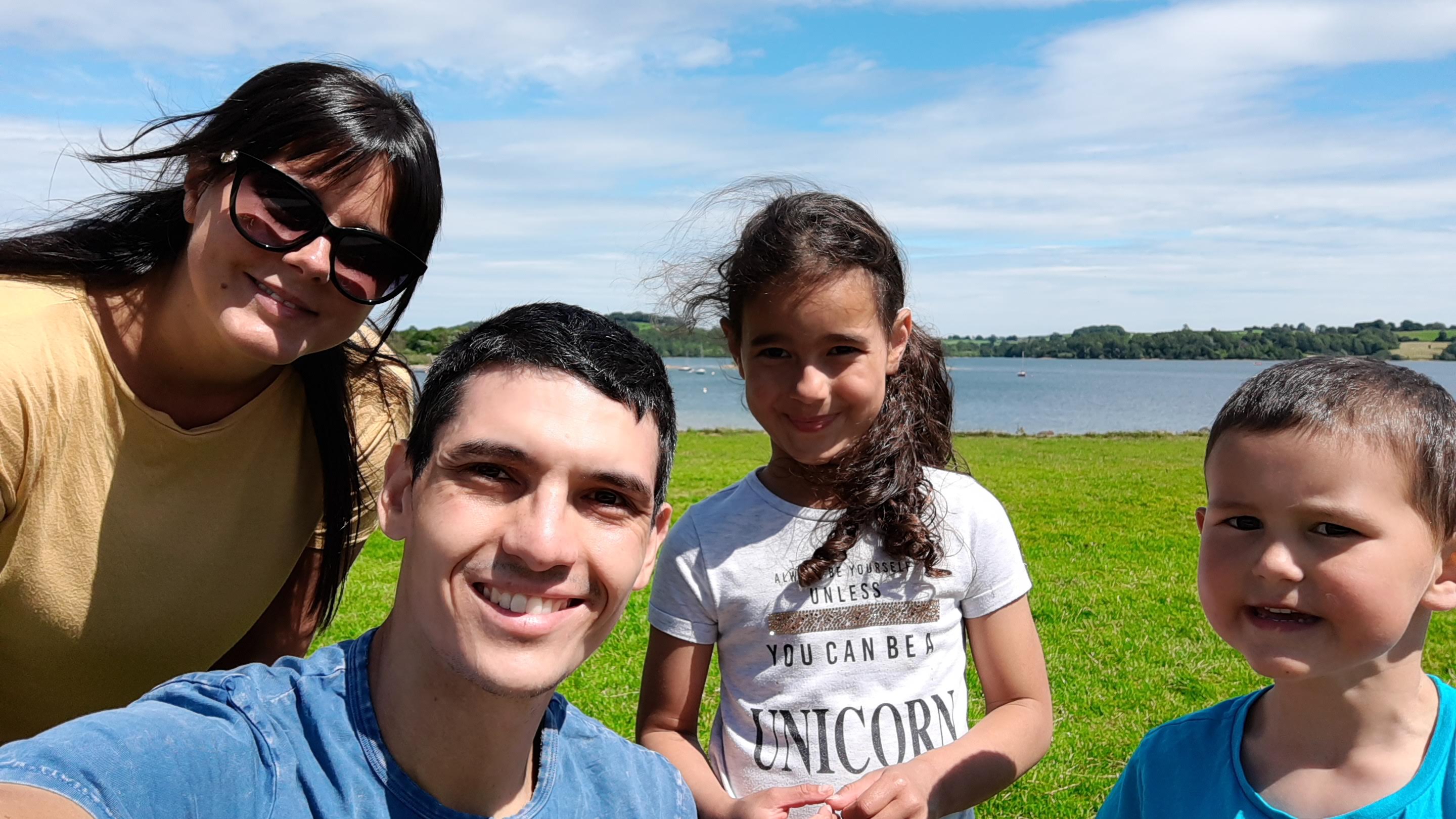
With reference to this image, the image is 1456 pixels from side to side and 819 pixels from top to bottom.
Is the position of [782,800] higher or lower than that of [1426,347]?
lower

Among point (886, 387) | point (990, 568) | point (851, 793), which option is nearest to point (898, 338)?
point (886, 387)

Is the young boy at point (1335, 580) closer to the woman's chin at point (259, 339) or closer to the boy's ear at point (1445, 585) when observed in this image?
the boy's ear at point (1445, 585)

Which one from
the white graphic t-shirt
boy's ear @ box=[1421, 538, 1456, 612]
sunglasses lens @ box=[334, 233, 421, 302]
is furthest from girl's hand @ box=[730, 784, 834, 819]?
sunglasses lens @ box=[334, 233, 421, 302]

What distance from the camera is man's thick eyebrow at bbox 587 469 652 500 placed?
2123 millimetres

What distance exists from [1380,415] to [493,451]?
1807 mm

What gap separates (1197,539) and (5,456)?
12.1 meters

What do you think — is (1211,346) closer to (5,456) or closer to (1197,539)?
(1197,539)

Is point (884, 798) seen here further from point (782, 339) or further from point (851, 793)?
point (782, 339)

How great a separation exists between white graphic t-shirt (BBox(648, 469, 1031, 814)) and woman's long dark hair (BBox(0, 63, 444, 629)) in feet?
4.08

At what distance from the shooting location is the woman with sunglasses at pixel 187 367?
2930 mm

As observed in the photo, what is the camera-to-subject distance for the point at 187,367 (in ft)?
10.4

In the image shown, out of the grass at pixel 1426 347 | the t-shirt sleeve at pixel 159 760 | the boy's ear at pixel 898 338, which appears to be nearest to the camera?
the t-shirt sleeve at pixel 159 760

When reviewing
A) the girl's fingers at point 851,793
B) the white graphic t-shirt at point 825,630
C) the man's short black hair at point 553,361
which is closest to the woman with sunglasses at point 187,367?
the man's short black hair at point 553,361

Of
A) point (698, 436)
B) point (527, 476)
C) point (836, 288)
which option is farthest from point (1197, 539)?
point (698, 436)
